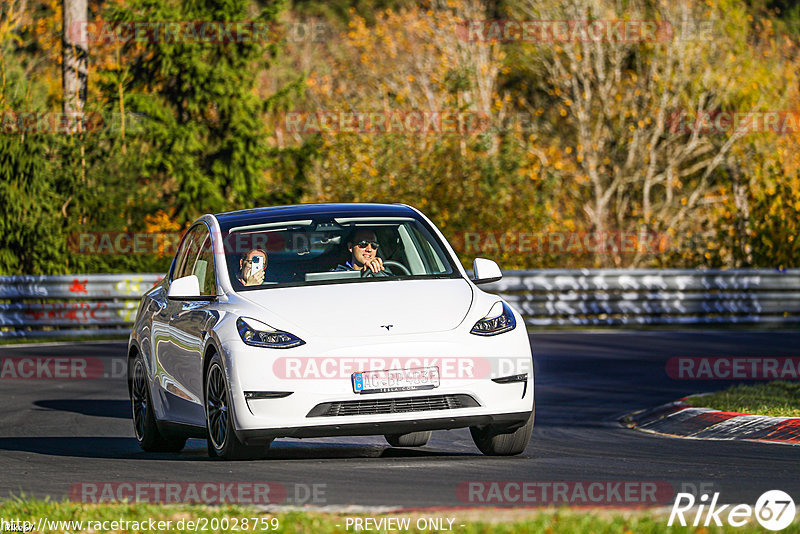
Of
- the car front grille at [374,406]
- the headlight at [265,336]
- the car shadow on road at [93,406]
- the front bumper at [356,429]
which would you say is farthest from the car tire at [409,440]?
the car shadow on road at [93,406]

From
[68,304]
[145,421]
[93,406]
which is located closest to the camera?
[145,421]

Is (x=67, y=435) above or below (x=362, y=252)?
below

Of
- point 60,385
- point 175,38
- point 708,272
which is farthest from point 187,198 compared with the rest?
point 60,385

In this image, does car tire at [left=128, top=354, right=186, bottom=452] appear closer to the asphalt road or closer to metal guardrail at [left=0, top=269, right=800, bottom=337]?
the asphalt road

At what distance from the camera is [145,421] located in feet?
37.0

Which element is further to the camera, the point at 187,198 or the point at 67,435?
the point at 187,198

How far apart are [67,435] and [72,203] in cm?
1571

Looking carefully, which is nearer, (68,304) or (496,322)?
(496,322)

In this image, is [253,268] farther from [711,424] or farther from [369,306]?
[711,424]

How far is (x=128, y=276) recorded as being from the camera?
83.6 feet

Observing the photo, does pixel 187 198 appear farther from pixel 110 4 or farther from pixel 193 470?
pixel 193 470

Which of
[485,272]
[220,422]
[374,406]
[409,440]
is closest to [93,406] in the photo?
[409,440]

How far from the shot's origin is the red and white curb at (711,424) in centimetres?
1132

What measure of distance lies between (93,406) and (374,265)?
5.74 metres
